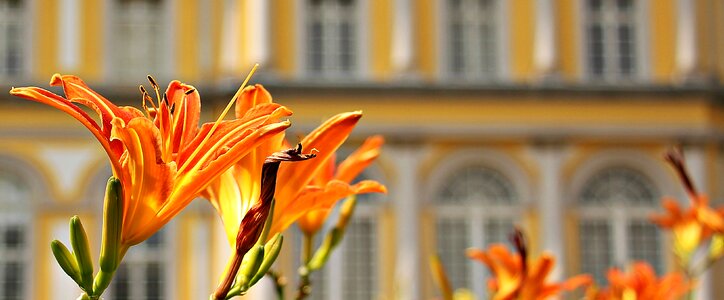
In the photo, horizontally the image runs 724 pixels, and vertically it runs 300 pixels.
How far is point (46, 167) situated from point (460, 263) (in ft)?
17.2

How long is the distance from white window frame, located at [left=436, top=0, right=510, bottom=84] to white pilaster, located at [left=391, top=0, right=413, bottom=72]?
0.42m

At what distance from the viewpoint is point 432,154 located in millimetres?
18016

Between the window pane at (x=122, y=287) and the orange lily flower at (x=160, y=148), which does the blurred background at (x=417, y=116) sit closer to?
the window pane at (x=122, y=287)

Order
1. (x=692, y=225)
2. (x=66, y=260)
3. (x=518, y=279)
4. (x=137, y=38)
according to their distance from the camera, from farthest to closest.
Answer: (x=137, y=38) → (x=692, y=225) → (x=518, y=279) → (x=66, y=260)

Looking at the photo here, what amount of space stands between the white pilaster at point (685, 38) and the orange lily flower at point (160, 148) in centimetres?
1631

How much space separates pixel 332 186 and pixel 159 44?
1580 centimetres

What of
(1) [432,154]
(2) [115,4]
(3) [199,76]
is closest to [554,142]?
(1) [432,154]

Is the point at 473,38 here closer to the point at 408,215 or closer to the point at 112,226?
the point at 408,215

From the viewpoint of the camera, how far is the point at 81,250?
2135mm

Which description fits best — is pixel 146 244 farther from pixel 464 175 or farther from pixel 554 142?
pixel 554 142

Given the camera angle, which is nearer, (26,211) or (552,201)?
(26,211)

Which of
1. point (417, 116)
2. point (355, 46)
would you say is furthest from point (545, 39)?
point (355, 46)

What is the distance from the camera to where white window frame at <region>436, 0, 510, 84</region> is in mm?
18156

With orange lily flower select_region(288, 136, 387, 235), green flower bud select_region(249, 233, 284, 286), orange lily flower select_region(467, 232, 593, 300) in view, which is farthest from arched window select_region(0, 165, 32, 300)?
green flower bud select_region(249, 233, 284, 286)
